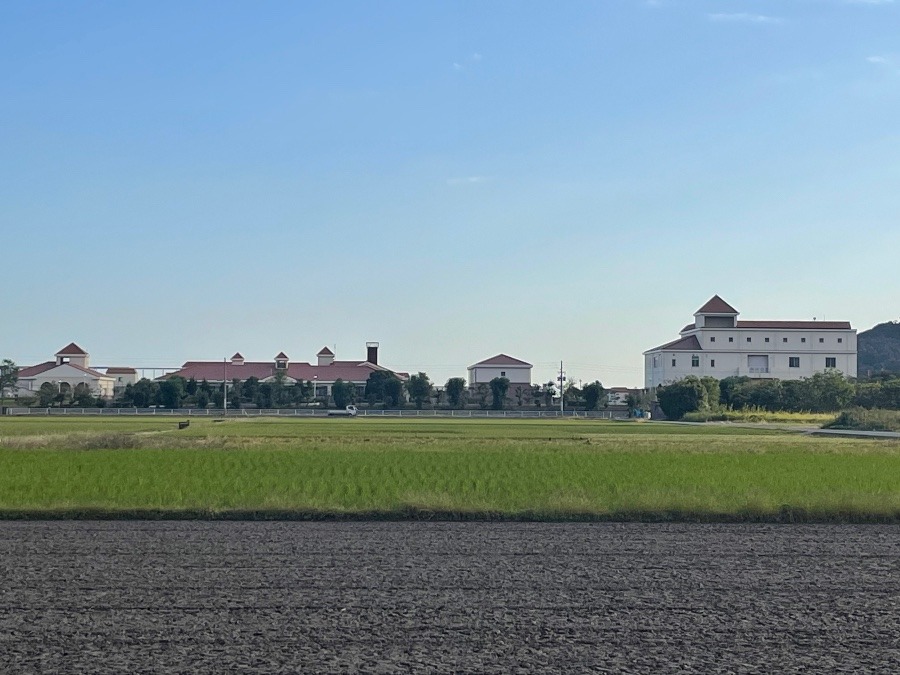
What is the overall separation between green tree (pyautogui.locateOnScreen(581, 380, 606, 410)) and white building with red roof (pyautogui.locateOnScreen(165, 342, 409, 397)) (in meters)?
22.5

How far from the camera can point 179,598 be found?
8.39 m

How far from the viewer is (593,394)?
95.1 meters

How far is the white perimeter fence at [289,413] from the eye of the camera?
267 feet

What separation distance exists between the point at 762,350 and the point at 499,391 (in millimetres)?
25966

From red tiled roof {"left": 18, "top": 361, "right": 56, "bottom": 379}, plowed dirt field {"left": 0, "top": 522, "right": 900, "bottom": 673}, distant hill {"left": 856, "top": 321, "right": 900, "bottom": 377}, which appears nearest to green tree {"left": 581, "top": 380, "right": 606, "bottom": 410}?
red tiled roof {"left": 18, "top": 361, "right": 56, "bottom": 379}

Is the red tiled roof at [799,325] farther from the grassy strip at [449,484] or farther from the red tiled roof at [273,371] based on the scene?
the grassy strip at [449,484]

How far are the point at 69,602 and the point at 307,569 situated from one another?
2.35 m

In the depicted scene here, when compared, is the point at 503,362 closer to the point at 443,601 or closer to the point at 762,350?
the point at 762,350

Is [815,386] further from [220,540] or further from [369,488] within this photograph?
[220,540]

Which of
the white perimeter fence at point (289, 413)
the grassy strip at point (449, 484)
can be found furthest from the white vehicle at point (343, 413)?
the grassy strip at point (449, 484)

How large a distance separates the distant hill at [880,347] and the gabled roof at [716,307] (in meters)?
84.8

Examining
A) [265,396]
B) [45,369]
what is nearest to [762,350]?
[265,396]

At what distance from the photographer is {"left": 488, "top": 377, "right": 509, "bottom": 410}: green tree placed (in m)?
95.8

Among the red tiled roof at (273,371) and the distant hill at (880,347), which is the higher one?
the distant hill at (880,347)
